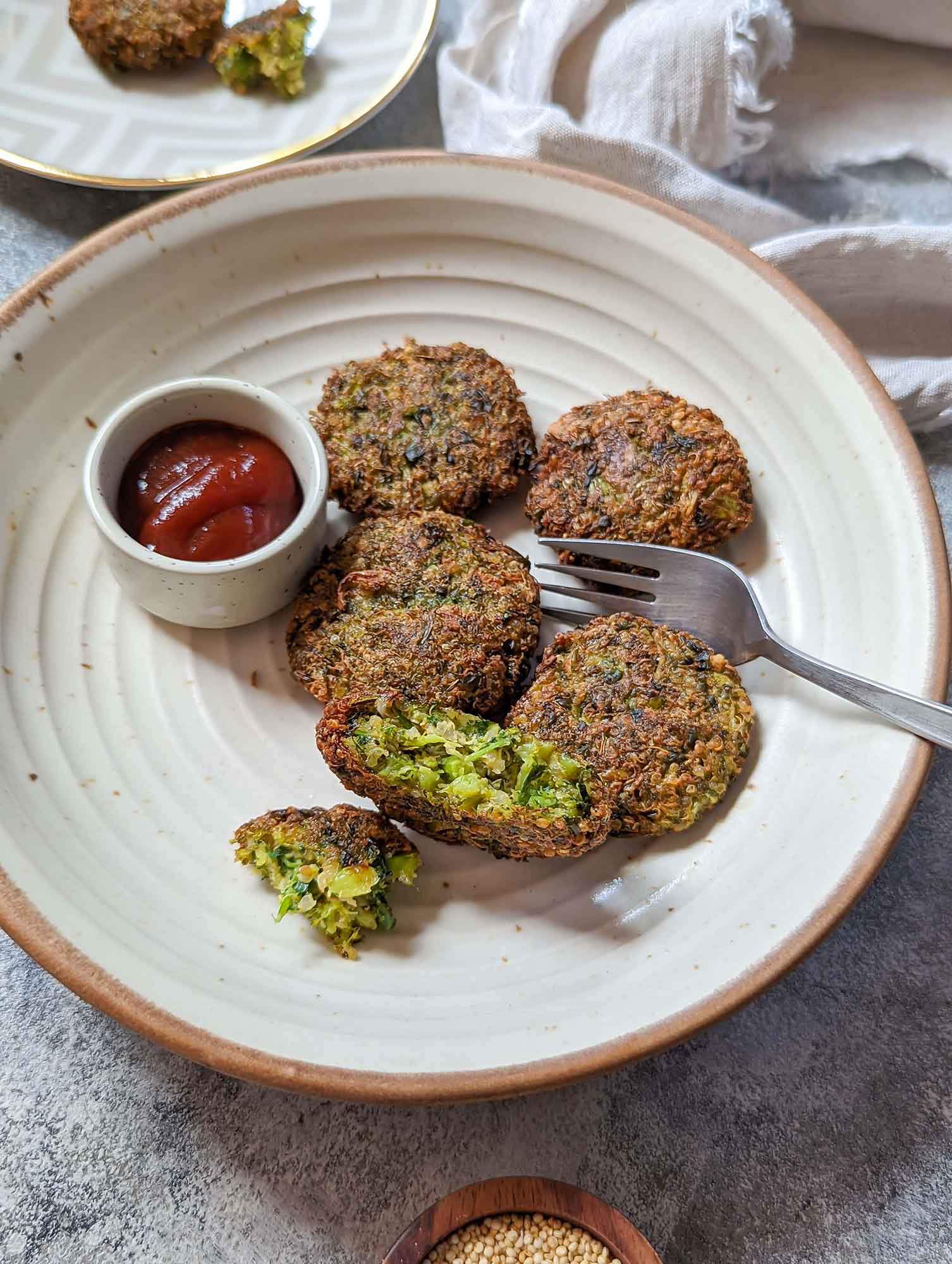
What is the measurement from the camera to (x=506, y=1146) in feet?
10.0

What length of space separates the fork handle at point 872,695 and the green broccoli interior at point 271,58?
263cm

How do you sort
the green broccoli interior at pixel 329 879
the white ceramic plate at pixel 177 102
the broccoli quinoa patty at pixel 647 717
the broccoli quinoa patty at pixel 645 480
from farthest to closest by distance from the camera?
the white ceramic plate at pixel 177 102 → the broccoli quinoa patty at pixel 645 480 → the broccoli quinoa patty at pixel 647 717 → the green broccoli interior at pixel 329 879

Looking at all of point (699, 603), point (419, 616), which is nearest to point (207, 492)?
point (419, 616)

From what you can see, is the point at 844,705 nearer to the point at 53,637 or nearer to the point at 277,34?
the point at 53,637

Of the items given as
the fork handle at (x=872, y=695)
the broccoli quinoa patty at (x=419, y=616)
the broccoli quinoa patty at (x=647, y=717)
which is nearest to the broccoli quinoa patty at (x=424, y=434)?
the broccoli quinoa patty at (x=419, y=616)

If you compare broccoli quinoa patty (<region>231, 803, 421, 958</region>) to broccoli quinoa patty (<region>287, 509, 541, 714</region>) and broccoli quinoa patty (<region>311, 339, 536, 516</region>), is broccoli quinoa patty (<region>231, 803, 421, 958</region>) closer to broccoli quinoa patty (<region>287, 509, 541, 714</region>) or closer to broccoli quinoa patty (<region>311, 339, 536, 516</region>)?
broccoli quinoa patty (<region>287, 509, 541, 714</region>)

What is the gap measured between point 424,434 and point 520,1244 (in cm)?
221

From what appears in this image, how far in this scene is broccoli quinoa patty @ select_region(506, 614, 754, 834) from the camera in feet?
9.53

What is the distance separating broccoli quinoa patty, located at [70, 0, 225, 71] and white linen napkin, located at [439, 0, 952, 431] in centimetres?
88

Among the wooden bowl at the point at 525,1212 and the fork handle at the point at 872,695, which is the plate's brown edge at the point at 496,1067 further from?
the wooden bowl at the point at 525,1212

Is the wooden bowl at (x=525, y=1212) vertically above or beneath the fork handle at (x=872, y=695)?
beneath

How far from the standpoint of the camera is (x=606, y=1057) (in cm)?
260

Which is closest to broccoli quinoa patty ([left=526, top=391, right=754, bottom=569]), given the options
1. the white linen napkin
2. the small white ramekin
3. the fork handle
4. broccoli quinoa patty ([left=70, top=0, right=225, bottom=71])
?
the fork handle

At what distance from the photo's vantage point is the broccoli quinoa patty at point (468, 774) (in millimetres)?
2682
